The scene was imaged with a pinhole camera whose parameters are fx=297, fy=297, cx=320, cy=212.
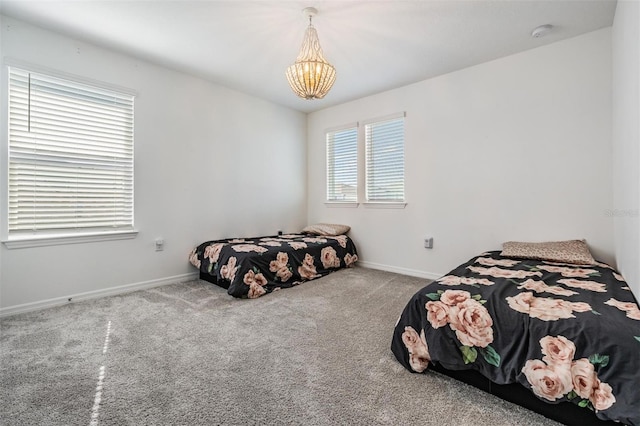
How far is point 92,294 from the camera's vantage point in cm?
306

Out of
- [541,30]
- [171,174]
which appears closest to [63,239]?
[171,174]

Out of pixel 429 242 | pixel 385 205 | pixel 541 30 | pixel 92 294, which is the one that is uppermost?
pixel 541 30

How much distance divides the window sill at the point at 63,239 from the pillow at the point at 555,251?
159 inches

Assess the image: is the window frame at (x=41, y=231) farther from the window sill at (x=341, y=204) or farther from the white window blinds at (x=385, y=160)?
the white window blinds at (x=385, y=160)

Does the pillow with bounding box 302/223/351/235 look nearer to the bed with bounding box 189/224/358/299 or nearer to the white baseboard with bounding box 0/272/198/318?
the bed with bounding box 189/224/358/299

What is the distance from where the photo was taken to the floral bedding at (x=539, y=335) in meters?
1.24

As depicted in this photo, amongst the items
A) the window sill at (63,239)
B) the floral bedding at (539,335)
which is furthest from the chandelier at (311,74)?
the window sill at (63,239)

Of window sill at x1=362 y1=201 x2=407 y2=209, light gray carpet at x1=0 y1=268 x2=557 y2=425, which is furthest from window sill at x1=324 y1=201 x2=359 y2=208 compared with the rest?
light gray carpet at x1=0 y1=268 x2=557 y2=425

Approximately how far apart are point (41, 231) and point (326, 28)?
3275 mm

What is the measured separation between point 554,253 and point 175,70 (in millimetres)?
4554

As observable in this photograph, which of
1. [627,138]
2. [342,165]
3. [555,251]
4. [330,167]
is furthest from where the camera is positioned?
[330,167]

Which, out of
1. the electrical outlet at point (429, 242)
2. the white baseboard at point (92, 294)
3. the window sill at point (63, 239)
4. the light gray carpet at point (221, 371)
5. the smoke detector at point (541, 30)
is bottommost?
the light gray carpet at point (221, 371)

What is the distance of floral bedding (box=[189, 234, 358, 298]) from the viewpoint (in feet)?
10.4

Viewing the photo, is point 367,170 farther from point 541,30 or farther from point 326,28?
point 541,30
